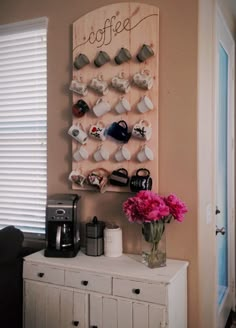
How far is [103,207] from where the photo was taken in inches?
88.9

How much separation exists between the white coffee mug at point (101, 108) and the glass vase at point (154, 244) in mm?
753

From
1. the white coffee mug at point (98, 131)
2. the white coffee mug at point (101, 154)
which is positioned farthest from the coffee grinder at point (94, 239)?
the white coffee mug at point (98, 131)

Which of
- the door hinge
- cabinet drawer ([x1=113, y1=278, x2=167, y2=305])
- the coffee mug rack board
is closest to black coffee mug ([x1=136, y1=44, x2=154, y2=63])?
the coffee mug rack board

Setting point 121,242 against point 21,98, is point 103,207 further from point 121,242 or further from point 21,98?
point 21,98

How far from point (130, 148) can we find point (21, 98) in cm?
100

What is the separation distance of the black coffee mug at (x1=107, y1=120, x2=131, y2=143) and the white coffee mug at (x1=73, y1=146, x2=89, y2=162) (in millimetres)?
229

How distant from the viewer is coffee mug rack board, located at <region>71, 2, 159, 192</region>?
2078 mm

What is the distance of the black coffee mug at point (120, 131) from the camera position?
2.11 m

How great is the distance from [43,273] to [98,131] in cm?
93

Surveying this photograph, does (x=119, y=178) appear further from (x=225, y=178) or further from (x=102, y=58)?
(x=225, y=178)

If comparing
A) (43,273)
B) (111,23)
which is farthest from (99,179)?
(111,23)

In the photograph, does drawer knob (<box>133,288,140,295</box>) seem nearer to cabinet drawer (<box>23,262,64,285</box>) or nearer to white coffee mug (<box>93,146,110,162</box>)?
cabinet drawer (<box>23,262,64,285</box>)

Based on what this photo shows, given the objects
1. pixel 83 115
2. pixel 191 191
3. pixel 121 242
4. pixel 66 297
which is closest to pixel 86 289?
pixel 66 297

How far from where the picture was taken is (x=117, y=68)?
217cm
